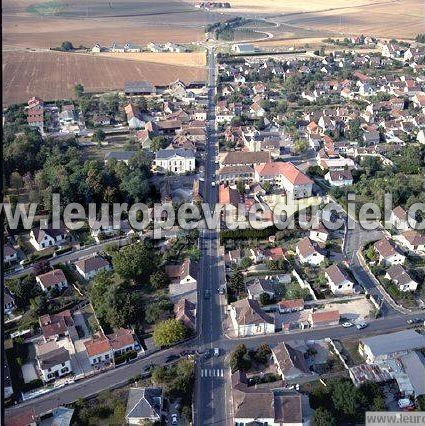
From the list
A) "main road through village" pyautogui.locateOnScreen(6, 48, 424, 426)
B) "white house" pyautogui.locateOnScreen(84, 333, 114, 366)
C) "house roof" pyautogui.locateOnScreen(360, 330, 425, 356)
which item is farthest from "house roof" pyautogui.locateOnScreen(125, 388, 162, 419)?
"house roof" pyautogui.locateOnScreen(360, 330, 425, 356)

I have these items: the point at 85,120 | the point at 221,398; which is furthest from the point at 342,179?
the point at 85,120

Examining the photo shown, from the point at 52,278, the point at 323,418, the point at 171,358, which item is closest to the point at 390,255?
the point at 323,418

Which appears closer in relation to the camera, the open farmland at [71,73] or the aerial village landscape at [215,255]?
the aerial village landscape at [215,255]

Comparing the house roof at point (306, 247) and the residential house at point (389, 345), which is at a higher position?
the house roof at point (306, 247)

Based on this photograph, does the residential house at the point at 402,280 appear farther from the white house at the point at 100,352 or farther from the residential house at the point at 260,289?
the white house at the point at 100,352

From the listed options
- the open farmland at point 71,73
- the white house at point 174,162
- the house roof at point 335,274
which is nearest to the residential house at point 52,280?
the house roof at point 335,274

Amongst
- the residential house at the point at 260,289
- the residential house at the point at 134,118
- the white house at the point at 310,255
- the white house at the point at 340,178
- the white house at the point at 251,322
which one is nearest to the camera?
the white house at the point at 251,322

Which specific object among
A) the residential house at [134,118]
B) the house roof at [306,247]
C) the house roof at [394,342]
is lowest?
the house roof at [394,342]

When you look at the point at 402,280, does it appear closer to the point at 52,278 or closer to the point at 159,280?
the point at 159,280
